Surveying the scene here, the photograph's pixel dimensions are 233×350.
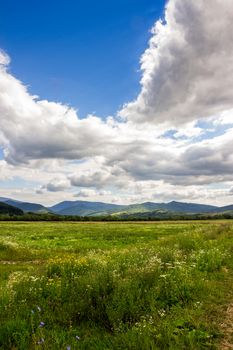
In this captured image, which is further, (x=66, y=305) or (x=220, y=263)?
(x=220, y=263)

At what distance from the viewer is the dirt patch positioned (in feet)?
20.1

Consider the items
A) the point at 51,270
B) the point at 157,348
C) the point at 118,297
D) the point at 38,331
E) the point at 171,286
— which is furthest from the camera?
the point at 51,270

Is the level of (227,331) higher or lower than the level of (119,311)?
lower

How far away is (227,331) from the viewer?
6.71 metres

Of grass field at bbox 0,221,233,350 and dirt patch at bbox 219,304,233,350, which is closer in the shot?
dirt patch at bbox 219,304,233,350

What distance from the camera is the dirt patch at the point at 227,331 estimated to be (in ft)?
20.1

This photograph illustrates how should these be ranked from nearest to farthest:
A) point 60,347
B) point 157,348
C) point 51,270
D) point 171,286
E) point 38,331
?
point 157,348
point 60,347
point 38,331
point 171,286
point 51,270

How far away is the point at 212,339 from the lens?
6.35 meters

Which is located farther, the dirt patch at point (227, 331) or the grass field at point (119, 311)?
the grass field at point (119, 311)

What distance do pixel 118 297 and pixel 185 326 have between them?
1.96m

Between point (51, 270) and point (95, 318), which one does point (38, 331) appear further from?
point (51, 270)

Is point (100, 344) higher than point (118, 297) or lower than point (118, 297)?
lower

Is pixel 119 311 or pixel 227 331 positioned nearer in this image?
pixel 227 331

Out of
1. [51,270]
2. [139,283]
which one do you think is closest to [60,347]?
[139,283]
